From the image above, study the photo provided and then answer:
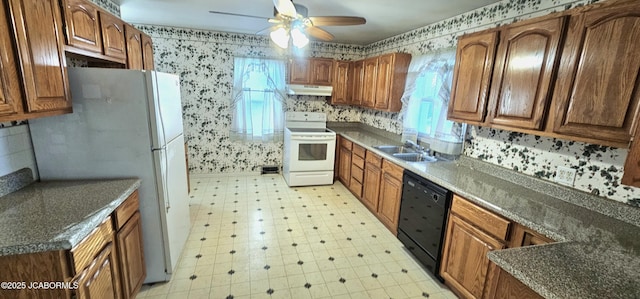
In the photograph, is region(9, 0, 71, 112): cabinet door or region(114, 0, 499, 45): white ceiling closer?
region(9, 0, 71, 112): cabinet door

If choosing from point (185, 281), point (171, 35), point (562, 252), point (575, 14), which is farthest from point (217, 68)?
point (562, 252)

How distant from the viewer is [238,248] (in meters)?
2.66

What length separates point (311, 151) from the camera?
169 inches

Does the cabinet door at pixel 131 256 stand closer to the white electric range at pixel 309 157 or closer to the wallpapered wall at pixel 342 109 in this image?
the white electric range at pixel 309 157

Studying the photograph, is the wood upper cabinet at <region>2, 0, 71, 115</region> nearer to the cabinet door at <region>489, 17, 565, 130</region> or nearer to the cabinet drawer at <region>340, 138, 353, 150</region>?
the cabinet door at <region>489, 17, 565, 130</region>

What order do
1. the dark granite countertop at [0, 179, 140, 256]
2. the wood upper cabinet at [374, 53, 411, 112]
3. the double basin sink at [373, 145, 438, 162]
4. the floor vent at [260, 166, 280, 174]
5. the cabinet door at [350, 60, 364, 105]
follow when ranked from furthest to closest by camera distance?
the floor vent at [260, 166, 280, 174] → the cabinet door at [350, 60, 364, 105] → the wood upper cabinet at [374, 53, 411, 112] → the double basin sink at [373, 145, 438, 162] → the dark granite countertop at [0, 179, 140, 256]

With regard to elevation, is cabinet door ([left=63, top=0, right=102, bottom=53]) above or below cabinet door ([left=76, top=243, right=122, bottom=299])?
above

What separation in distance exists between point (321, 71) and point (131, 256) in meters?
3.58

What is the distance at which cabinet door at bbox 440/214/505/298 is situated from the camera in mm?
1846

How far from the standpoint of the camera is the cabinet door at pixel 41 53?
130cm

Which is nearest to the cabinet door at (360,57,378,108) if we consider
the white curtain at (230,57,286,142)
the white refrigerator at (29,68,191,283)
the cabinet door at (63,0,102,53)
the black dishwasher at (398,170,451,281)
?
the white curtain at (230,57,286,142)

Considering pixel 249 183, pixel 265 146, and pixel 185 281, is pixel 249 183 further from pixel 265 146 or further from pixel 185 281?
pixel 185 281

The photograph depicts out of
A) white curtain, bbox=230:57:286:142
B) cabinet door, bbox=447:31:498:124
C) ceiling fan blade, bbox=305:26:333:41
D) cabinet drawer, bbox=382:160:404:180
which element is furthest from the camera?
white curtain, bbox=230:57:286:142

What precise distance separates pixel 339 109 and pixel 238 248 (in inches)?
126
